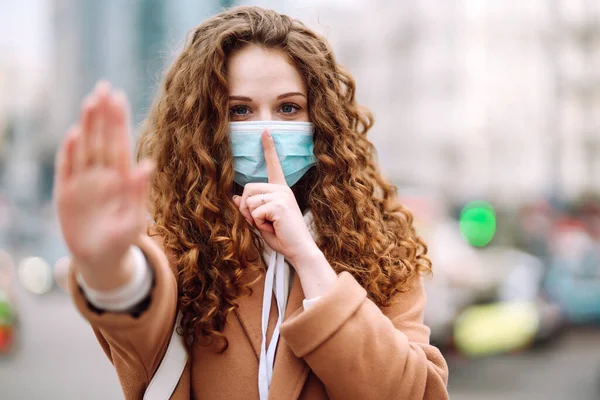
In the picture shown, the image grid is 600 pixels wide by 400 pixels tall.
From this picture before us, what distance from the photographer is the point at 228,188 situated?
225cm

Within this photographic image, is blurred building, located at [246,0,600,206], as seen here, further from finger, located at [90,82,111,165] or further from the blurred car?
finger, located at [90,82,111,165]

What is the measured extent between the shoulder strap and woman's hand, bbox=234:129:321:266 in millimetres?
371

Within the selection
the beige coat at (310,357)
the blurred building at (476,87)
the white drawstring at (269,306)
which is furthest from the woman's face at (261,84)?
the blurred building at (476,87)

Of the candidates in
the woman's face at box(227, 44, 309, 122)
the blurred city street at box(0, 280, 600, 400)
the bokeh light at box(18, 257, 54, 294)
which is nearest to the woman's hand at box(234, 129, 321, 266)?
the woman's face at box(227, 44, 309, 122)

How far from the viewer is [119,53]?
5669cm

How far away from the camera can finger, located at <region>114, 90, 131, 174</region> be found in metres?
1.46

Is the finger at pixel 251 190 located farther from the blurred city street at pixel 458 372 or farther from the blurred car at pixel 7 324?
the blurred car at pixel 7 324

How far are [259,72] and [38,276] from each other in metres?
18.1

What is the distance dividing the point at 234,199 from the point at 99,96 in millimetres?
802

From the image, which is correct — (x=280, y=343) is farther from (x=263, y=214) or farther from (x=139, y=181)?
(x=139, y=181)

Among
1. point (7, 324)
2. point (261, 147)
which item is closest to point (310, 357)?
point (261, 147)

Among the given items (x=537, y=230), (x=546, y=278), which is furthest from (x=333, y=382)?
(x=537, y=230)

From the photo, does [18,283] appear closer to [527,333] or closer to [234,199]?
[527,333]

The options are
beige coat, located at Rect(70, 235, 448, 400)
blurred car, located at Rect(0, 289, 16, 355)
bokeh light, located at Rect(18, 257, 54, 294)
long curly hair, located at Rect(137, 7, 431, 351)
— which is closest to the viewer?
beige coat, located at Rect(70, 235, 448, 400)
